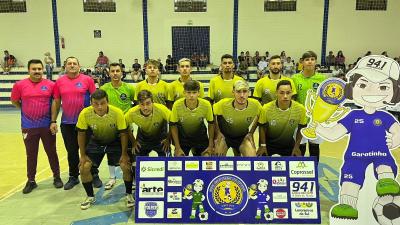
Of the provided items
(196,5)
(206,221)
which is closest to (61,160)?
(206,221)

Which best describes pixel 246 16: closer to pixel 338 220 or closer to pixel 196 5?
pixel 196 5

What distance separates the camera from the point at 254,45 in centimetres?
1933

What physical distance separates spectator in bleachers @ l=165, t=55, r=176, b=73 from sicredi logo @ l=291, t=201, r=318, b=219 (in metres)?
13.9

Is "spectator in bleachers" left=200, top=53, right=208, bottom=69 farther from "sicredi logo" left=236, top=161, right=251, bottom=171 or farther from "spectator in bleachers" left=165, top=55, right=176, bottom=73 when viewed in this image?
"sicredi logo" left=236, top=161, right=251, bottom=171

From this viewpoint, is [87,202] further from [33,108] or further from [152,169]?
[33,108]

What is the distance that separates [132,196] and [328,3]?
16688 mm

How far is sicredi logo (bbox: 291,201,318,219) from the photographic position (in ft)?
15.5

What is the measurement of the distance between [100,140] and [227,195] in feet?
7.13

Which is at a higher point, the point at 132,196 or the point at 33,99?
the point at 33,99

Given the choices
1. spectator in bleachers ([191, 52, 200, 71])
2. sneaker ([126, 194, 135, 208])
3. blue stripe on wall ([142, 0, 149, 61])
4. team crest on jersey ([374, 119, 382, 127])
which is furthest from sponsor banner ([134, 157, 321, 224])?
blue stripe on wall ([142, 0, 149, 61])

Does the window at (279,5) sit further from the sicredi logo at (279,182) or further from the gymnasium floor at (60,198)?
the sicredi logo at (279,182)

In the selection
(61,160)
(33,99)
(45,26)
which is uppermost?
(45,26)

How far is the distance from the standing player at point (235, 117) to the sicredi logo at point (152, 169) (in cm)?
106

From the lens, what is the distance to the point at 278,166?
4.86 meters
